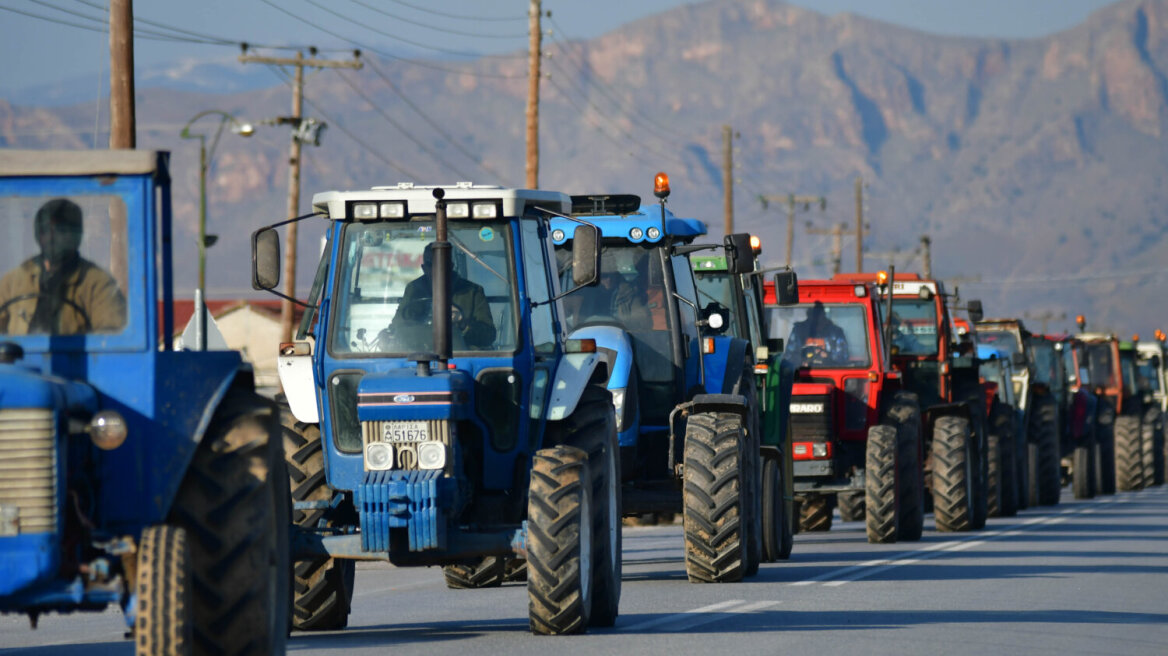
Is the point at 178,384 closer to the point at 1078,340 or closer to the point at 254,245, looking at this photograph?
the point at 254,245

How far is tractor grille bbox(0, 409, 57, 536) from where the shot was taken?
7.47 metres

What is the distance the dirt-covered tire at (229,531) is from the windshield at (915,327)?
17.1m

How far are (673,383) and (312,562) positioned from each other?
4718 millimetres

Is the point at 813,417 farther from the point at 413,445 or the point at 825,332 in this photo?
the point at 413,445

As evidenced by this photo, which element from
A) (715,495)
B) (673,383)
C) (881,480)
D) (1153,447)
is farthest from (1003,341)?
(715,495)

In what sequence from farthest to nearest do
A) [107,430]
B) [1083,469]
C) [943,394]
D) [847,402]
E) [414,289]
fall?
[1083,469], [943,394], [847,402], [414,289], [107,430]

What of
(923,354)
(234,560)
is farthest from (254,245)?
(923,354)

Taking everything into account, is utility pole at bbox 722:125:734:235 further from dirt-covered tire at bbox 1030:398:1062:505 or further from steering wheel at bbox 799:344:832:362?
steering wheel at bbox 799:344:832:362

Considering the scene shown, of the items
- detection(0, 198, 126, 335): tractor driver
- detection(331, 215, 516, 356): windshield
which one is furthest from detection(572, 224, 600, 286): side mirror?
detection(0, 198, 126, 335): tractor driver

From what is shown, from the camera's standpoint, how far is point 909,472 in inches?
859

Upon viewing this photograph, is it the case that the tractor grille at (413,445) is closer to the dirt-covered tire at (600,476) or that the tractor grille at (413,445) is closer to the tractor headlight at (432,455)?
the tractor headlight at (432,455)

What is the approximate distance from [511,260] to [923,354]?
43.8 ft

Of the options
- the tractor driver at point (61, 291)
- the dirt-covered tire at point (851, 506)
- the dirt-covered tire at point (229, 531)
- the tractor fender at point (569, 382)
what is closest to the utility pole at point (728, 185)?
the dirt-covered tire at point (851, 506)

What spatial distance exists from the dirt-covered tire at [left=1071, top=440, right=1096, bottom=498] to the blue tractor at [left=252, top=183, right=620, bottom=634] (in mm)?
24977
